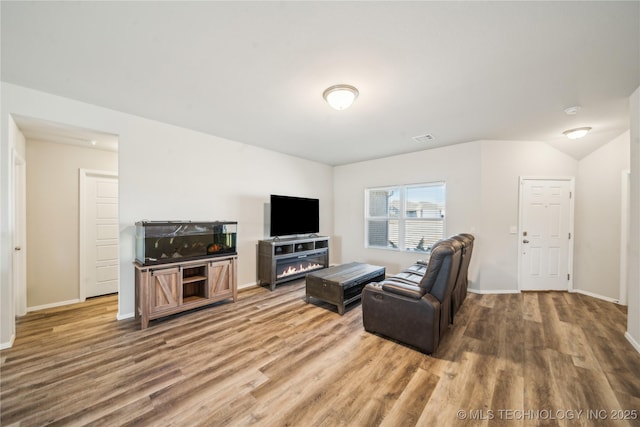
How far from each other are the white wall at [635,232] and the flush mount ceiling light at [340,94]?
2.87 metres

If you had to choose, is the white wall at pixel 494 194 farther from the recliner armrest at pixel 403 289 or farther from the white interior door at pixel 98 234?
the white interior door at pixel 98 234

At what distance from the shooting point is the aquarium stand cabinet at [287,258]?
13.7ft

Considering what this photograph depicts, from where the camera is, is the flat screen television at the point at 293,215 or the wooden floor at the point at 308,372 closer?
the wooden floor at the point at 308,372

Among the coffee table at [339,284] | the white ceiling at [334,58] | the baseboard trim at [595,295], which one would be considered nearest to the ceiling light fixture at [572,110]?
the white ceiling at [334,58]

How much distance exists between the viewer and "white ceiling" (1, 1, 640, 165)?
1.54 metres

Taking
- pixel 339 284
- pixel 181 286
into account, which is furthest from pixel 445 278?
pixel 181 286

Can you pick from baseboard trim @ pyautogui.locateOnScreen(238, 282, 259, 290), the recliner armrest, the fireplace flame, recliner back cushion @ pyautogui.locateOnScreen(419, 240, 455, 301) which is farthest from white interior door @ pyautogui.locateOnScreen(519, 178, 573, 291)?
baseboard trim @ pyautogui.locateOnScreen(238, 282, 259, 290)

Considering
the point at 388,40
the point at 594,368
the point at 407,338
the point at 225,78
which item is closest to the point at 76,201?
the point at 225,78

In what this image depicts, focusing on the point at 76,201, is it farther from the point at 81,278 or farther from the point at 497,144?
the point at 497,144

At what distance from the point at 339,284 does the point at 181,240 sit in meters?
2.22

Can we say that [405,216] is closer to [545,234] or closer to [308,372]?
[545,234]

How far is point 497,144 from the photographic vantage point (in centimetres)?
405

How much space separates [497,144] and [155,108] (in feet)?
16.9

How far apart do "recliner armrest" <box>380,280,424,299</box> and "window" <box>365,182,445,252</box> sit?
8.13 feet
